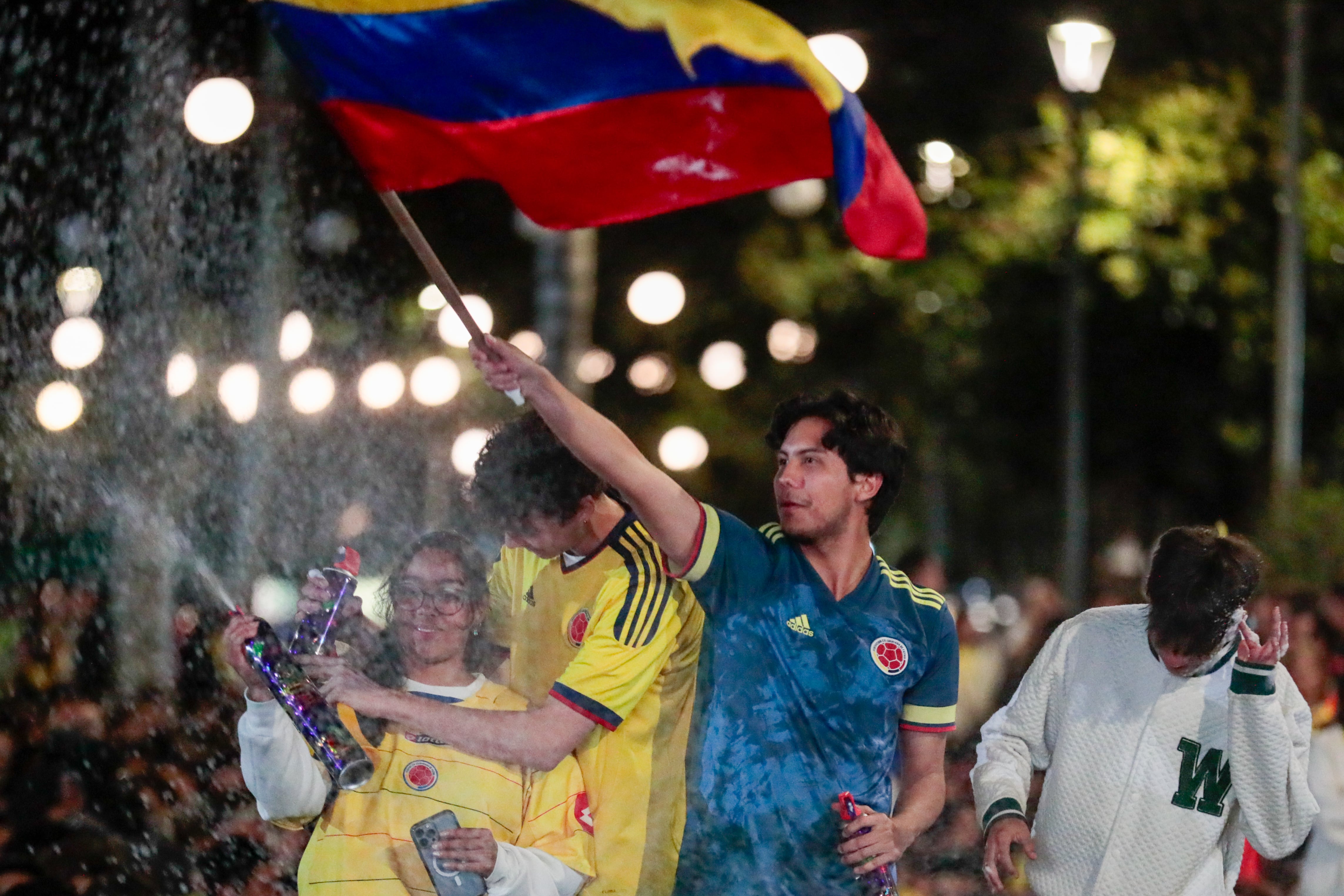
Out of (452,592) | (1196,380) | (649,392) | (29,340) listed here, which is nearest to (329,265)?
(29,340)

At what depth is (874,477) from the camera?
15.8 feet

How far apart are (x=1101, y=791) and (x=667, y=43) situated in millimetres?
2385

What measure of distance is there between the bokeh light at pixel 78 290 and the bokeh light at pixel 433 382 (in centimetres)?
220

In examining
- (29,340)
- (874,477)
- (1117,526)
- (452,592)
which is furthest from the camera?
(1117,526)

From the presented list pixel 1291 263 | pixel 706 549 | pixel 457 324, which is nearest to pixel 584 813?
pixel 706 549

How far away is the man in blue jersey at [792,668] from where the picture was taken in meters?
4.43

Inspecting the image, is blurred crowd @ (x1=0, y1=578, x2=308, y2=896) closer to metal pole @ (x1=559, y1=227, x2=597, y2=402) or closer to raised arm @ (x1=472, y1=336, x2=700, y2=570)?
raised arm @ (x1=472, y1=336, x2=700, y2=570)

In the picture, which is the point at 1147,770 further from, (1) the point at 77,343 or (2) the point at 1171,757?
(1) the point at 77,343

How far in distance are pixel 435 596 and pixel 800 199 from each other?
13.5 m

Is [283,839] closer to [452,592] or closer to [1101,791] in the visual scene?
[452,592]

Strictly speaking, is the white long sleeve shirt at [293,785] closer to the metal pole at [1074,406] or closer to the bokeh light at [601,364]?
the bokeh light at [601,364]

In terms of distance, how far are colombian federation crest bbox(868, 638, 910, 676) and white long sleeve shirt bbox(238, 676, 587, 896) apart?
1002 mm

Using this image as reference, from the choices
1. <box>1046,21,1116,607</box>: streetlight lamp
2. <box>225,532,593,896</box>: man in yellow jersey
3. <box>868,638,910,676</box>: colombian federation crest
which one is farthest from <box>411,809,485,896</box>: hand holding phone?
<box>1046,21,1116,607</box>: streetlight lamp

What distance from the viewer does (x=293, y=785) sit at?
427 centimetres
